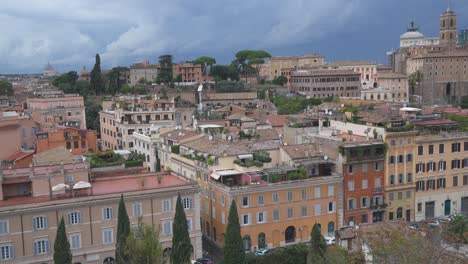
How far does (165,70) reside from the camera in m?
125

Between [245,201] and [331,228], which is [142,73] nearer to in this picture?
[331,228]

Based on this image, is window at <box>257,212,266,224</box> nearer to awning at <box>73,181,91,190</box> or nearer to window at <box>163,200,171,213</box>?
window at <box>163,200,171,213</box>

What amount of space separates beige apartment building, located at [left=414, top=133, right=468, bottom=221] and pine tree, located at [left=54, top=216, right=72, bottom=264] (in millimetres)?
32038

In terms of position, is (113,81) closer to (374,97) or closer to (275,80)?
(275,80)

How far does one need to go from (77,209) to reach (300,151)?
1970 centimetres

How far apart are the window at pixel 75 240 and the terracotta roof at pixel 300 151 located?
18.6m

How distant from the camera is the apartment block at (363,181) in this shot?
47.5 m

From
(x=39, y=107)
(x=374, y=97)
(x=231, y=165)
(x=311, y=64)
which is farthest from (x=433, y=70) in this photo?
(x=231, y=165)

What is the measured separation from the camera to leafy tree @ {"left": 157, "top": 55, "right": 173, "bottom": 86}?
124 m

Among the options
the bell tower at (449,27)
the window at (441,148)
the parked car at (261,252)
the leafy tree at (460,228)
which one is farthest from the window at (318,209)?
the bell tower at (449,27)

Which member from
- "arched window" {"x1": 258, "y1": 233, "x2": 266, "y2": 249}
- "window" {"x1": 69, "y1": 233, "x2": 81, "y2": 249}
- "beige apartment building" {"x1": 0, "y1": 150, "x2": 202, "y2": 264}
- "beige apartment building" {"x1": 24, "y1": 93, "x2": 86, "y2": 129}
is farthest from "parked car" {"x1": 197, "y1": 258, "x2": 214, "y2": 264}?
"beige apartment building" {"x1": 24, "y1": 93, "x2": 86, "y2": 129}

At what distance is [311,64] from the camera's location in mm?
156625

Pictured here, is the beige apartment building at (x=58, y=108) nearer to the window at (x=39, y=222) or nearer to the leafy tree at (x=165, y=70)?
the leafy tree at (x=165, y=70)

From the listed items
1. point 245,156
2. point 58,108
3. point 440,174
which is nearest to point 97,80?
point 58,108
